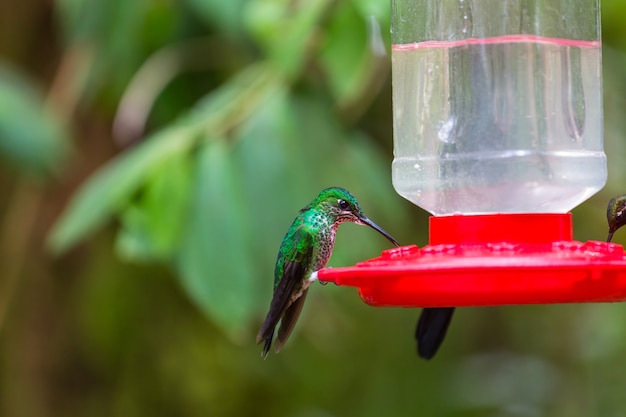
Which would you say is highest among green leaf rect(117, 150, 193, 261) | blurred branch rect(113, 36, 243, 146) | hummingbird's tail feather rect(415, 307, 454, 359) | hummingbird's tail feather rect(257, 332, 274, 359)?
blurred branch rect(113, 36, 243, 146)

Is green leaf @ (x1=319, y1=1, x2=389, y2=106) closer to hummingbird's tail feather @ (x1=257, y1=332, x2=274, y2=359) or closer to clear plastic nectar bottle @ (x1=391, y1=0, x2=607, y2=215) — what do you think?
clear plastic nectar bottle @ (x1=391, y1=0, x2=607, y2=215)

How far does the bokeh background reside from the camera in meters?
4.07

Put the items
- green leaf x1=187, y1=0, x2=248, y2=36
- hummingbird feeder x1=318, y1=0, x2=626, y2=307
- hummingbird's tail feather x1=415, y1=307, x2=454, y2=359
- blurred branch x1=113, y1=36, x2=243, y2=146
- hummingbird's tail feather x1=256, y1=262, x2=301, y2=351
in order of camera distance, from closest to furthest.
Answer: hummingbird's tail feather x1=256, y1=262, x2=301, y2=351, hummingbird feeder x1=318, y1=0, x2=626, y2=307, hummingbird's tail feather x1=415, y1=307, x2=454, y2=359, green leaf x1=187, y1=0, x2=248, y2=36, blurred branch x1=113, y1=36, x2=243, y2=146

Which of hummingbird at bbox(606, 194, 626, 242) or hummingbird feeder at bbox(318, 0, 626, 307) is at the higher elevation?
hummingbird feeder at bbox(318, 0, 626, 307)

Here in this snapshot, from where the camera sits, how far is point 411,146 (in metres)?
3.48

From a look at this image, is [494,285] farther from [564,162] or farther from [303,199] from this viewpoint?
[303,199]

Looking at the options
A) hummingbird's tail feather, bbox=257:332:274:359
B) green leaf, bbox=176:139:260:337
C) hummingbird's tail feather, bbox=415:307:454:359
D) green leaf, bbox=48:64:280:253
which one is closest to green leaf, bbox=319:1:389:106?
green leaf, bbox=48:64:280:253

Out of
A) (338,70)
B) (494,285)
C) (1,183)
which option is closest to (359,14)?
(338,70)

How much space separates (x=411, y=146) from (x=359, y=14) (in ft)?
2.78

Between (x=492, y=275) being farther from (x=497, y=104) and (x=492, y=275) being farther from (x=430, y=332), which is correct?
(x=430, y=332)

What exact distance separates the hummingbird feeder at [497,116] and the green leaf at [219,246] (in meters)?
0.82

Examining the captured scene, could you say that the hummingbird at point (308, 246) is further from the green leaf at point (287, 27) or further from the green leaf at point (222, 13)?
the green leaf at point (222, 13)

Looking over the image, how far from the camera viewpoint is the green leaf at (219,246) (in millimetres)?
3900

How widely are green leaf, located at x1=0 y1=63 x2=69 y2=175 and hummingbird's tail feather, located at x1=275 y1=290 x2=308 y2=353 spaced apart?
2126 millimetres
